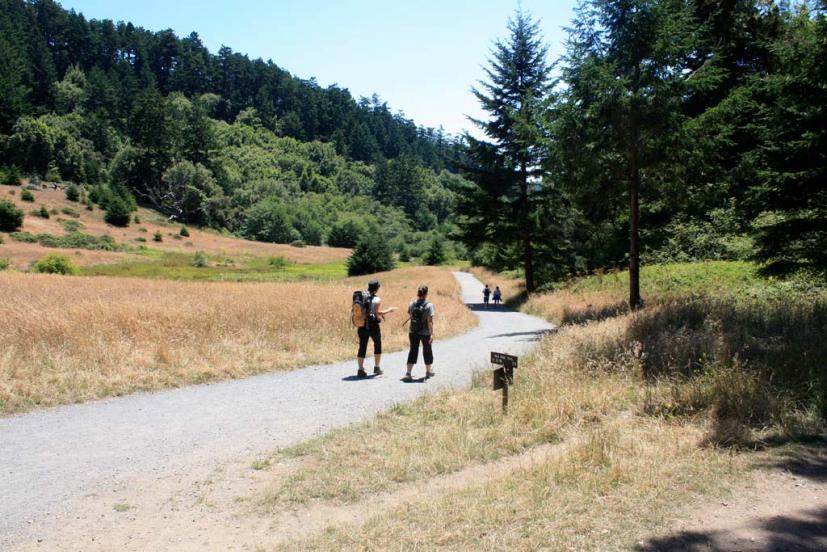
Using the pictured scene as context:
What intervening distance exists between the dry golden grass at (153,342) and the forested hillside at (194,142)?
74.9 meters

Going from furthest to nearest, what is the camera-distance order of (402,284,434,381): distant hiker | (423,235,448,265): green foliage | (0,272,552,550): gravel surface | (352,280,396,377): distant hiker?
(423,235,448,265): green foliage
(352,280,396,377): distant hiker
(402,284,434,381): distant hiker
(0,272,552,550): gravel surface

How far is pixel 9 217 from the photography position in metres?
66.7

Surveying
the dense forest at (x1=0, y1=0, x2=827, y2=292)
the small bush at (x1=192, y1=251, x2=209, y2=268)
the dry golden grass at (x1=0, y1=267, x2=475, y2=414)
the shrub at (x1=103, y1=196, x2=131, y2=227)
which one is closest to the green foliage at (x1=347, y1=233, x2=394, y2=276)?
the dense forest at (x1=0, y1=0, x2=827, y2=292)

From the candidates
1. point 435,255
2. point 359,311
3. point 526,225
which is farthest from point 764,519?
point 435,255

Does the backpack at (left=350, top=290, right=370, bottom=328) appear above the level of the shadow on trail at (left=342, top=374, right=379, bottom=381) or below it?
above

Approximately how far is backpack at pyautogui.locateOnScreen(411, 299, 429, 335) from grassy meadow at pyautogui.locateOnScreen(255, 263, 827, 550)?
1.95 m

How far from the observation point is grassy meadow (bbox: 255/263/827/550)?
4.45 meters

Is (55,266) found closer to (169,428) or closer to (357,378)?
(357,378)

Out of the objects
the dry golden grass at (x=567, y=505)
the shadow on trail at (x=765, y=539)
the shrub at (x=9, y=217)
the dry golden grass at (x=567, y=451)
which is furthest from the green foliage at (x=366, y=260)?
the shadow on trail at (x=765, y=539)

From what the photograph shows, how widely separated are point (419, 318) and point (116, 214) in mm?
87215

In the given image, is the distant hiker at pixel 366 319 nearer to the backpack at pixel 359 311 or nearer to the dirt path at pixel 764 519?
the backpack at pixel 359 311

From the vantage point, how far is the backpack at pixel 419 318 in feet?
37.0

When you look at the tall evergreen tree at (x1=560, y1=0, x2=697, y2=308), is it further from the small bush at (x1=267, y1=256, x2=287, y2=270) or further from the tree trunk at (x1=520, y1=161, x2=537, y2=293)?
the small bush at (x1=267, y1=256, x2=287, y2=270)

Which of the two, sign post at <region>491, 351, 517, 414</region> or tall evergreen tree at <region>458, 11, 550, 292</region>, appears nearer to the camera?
sign post at <region>491, 351, 517, 414</region>
